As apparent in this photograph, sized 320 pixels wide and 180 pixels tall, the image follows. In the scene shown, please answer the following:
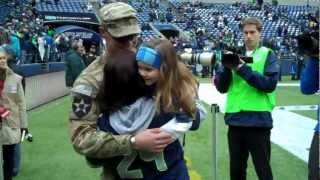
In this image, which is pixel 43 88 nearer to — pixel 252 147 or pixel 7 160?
pixel 7 160

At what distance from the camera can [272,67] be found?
4711mm

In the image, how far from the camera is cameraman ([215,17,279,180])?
185 inches

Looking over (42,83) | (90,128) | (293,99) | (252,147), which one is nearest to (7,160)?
(252,147)

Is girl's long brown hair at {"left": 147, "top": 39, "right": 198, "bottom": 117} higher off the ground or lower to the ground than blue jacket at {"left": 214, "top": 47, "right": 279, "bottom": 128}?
higher

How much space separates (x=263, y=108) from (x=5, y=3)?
27.5 meters

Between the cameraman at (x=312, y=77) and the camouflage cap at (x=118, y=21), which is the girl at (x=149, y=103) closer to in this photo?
the camouflage cap at (x=118, y=21)

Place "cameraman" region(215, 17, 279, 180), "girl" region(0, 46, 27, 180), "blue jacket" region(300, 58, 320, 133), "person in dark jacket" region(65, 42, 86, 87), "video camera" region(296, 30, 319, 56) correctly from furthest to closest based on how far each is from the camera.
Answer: "person in dark jacket" region(65, 42, 86, 87) → "girl" region(0, 46, 27, 180) → "cameraman" region(215, 17, 279, 180) → "blue jacket" region(300, 58, 320, 133) → "video camera" region(296, 30, 319, 56)

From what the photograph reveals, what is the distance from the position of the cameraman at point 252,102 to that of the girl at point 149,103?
2.03 m

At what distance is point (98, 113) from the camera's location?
256 centimetres

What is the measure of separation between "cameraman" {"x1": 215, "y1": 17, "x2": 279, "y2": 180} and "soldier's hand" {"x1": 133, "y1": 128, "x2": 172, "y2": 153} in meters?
2.18

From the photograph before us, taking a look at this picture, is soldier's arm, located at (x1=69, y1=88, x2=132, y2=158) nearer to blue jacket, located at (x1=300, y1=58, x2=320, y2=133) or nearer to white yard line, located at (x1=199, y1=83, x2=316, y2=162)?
blue jacket, located at (x1=300, y1=58, x2=320, y2=133)

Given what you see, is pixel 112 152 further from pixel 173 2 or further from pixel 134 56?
pixel 173 2

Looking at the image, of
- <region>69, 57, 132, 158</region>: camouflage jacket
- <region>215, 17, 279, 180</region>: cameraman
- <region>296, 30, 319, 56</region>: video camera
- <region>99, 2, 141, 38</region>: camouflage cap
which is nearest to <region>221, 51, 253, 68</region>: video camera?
<region>215, 17, 279, 180</region>: cameraman

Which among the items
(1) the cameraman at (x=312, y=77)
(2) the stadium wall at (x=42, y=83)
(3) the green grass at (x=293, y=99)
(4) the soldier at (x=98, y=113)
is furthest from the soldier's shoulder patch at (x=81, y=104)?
(3) the green grass at (x=293, y=99)
